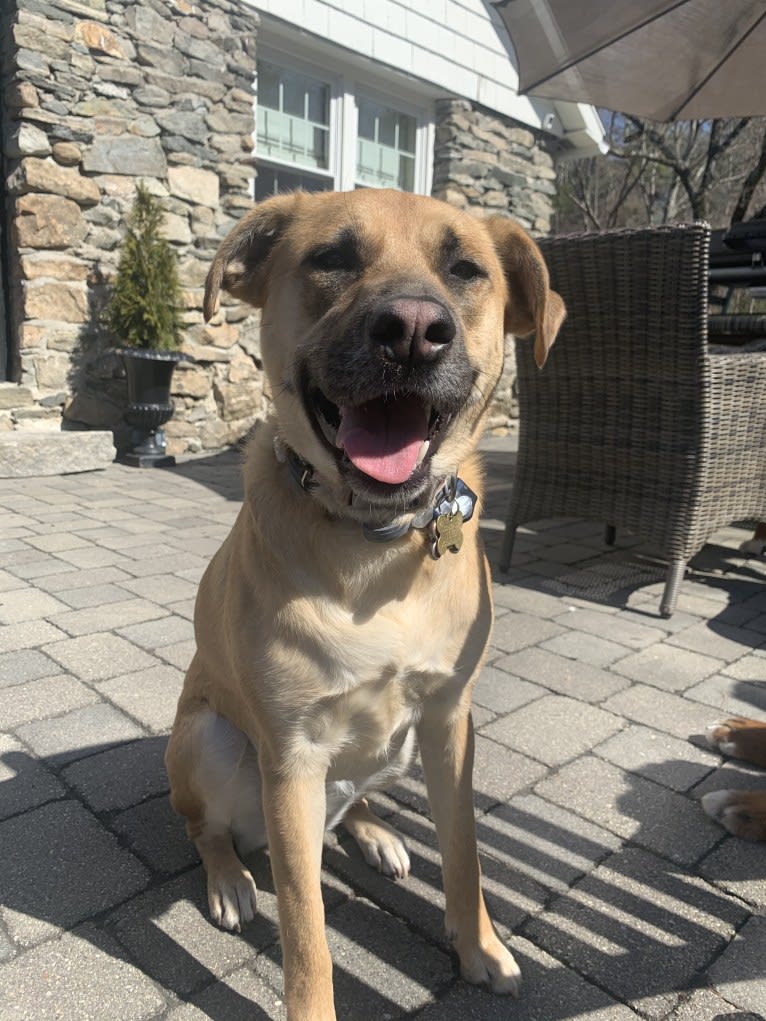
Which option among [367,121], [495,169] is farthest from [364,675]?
A: [495,169]

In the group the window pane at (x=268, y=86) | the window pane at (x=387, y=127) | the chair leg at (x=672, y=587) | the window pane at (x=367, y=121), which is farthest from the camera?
the window pane at (x=387, y=127)

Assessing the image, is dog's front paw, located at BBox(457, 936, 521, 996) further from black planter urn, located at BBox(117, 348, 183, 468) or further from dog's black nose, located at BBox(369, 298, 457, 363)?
black planter urn, located at BBox(117, 348, 183, 468)

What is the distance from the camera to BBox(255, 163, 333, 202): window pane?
8086 millimetres

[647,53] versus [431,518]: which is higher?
[647,53]

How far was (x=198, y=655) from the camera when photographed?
76.7 inches

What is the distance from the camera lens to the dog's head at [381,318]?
1473mm

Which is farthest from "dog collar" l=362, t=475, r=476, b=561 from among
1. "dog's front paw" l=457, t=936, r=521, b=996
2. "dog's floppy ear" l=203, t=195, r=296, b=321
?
"dog's front paw" l=457, t=936, r=521, b=996

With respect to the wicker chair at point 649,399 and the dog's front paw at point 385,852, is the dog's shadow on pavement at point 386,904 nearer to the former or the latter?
the dog's front paw at point 385,852

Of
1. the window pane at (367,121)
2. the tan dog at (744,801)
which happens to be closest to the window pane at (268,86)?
the window pane at (367,121)

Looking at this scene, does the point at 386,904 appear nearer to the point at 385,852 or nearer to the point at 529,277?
the point at 385,852

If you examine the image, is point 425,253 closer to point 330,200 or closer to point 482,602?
point 330,200

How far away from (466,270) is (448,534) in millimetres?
640

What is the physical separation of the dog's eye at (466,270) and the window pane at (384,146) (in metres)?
7.56

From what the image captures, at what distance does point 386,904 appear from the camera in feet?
5.90
